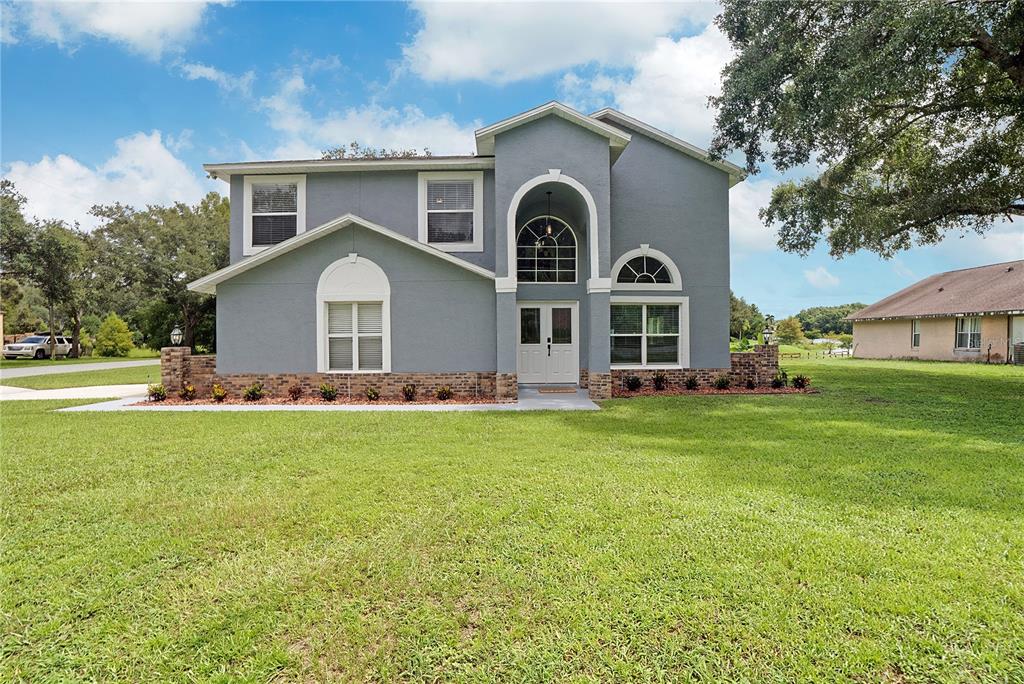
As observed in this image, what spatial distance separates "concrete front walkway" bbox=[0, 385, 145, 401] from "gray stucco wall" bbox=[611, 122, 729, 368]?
13.7 meters

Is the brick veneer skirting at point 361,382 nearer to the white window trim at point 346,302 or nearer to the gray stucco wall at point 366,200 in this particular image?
the white window trim at point 346,302

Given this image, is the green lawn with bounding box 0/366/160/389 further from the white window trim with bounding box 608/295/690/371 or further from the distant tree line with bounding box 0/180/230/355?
the white window trim with bounding box 608/295/690/371

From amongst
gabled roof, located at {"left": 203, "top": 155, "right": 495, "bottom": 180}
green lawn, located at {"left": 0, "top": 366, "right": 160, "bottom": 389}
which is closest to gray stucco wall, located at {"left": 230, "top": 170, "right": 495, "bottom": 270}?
gabled roof, located at {"left": 203, "top": 155, "right": 495, "bottom": 180}

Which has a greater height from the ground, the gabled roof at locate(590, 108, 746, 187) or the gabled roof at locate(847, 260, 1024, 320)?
the gabled roof at locate(590, 108, 746, 187)

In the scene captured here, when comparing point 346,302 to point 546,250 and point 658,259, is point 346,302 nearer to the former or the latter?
point 546,250

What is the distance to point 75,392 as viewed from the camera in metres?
13.7

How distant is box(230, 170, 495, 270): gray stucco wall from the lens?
13031 mm

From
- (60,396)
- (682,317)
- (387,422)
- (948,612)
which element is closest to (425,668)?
(948,612)

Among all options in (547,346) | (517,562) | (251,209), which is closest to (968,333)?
(547,346)

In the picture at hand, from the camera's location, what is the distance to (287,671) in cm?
240

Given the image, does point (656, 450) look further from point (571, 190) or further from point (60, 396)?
point (60, 396)

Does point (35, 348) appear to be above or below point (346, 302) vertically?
below

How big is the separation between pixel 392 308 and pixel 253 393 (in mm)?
3879

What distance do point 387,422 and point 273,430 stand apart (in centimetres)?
186
